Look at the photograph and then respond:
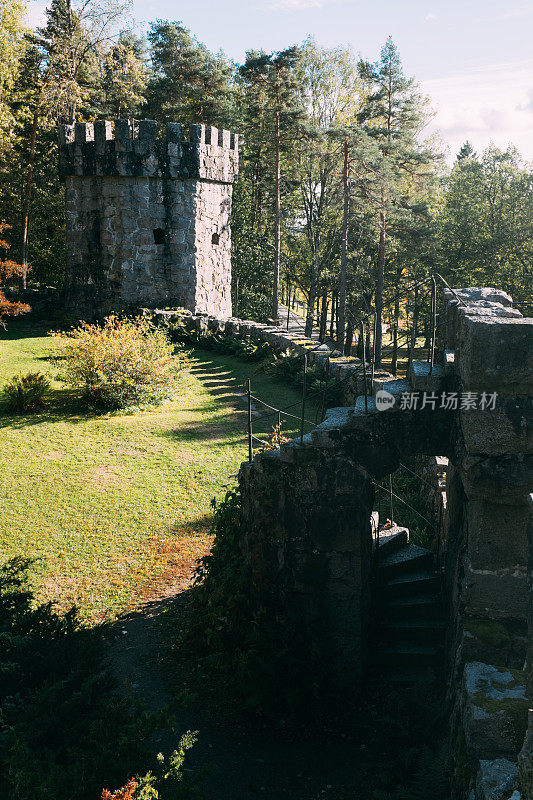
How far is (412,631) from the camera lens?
6.87 m

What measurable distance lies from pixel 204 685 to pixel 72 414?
7.72 meters

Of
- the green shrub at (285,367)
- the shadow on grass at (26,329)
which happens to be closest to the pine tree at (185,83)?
the shadow on grass at (26,329)

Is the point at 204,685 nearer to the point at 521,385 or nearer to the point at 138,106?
the point at 521,385

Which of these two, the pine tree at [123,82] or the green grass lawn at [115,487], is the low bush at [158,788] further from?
the pine tree at [123,82]

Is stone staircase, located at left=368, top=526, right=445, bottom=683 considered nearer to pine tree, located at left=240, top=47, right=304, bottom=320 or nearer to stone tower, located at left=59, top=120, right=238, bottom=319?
stone tower, located at left=59, top=120, right=238, bottom=319

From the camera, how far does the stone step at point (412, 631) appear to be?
22.4ft

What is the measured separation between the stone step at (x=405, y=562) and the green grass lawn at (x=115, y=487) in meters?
2.52

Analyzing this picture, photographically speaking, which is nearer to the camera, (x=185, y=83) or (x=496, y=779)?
(x=496, y=779)

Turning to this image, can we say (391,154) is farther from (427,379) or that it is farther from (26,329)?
(427,379)

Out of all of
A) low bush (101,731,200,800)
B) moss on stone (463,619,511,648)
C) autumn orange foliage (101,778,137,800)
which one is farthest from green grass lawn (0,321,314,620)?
moss on stone (463,619,511,648)

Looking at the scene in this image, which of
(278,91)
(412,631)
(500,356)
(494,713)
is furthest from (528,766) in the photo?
(278,91)

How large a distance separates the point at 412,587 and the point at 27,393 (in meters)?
8.74

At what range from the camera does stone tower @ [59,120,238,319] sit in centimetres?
1972

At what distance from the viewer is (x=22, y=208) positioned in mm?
27953
